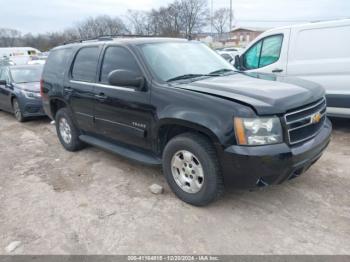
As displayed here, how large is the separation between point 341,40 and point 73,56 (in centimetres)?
455

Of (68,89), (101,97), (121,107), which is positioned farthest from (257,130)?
(68,89)

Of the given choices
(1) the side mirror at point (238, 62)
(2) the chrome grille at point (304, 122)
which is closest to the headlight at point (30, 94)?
(1) the side mirror at point (238, 62)

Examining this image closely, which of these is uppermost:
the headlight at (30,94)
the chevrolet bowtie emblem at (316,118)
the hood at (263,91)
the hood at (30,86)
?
the hood at (263,91)

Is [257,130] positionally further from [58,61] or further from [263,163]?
[58,61]

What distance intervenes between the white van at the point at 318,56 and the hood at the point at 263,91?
229 centimetres

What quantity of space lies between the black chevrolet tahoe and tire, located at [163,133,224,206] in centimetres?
1

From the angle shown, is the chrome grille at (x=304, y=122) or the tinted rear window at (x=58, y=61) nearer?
the chrome grille at (x=304, y=122)

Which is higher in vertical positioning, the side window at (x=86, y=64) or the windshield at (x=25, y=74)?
the side window at (x=86, y=64)

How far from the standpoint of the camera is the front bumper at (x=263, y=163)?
284cm

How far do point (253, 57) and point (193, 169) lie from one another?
432cm

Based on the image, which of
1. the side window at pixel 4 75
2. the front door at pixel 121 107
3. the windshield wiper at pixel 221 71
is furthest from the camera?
the side window at pixel 4 75

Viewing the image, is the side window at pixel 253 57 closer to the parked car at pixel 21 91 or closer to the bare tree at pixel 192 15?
the parked car at pixel 21 91

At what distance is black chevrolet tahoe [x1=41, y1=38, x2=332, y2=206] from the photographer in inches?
113

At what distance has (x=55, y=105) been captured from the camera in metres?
5.73
